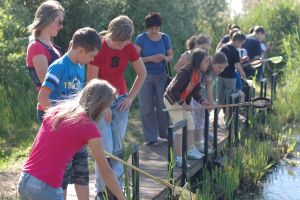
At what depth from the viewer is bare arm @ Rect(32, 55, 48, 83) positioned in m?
4.19

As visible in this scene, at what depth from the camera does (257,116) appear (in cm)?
862

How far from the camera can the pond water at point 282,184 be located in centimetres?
641

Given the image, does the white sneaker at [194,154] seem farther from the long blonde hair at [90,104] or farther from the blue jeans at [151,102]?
the long blonde hair at [90,104]

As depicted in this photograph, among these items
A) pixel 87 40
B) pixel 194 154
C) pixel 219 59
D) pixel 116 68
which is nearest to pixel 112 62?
pixel 116 68

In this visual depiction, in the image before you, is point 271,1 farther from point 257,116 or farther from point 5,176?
point 5,176

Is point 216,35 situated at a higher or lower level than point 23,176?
higher

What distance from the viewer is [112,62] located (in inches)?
196

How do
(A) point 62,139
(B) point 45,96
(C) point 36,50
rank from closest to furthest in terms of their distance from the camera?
1. (A) point 62,139
2. (B) point 45,96
3. (C) point 36,50

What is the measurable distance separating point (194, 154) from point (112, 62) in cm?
199

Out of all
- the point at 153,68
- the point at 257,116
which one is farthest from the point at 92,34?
the point at 257,116

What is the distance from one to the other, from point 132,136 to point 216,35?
685cm

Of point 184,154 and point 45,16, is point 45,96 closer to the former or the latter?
point 45,16

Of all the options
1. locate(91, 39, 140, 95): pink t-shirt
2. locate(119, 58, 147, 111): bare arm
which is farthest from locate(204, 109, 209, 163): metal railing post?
locate(91, 39, 140, 95): pink t-shirt

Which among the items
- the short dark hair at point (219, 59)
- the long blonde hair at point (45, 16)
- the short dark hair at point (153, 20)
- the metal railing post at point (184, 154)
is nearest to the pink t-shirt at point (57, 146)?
the long blonde hair at point (45, 16)
